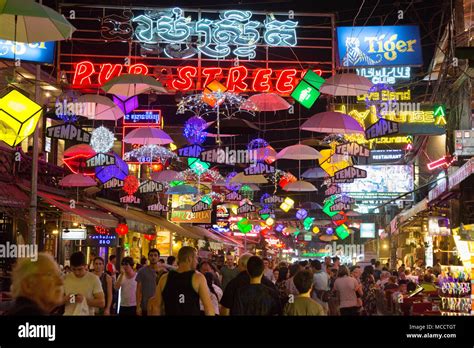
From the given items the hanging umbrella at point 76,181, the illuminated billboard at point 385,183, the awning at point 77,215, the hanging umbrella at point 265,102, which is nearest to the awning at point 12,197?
the awning at point 77,215

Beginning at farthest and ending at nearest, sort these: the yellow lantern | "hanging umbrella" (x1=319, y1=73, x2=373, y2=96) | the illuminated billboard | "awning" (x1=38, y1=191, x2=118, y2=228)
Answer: the illuminated billboard < "awning" (x1=38, y1=191, x2=118, y2=228) < "hanging umbrella" (x1=319, y1=73, x2=373, y2=96) < the yellow lantern

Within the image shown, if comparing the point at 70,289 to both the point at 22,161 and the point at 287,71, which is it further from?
the point at 287,71

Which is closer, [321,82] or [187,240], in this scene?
[321,82]

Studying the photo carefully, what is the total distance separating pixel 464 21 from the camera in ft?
81.6

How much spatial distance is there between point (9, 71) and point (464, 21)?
14333mm

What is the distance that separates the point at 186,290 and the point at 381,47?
1815 cm

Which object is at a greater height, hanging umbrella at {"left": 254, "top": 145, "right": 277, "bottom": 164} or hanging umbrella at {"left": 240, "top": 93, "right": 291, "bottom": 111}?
hanging umbrella at {"left": 240, "top": 93, "right": 291, "bottom": 111}

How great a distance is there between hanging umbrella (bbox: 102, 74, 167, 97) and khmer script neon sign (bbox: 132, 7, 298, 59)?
5979 mm

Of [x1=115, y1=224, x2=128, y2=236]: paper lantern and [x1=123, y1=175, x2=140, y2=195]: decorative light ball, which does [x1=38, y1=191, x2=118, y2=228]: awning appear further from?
[x1=123, y1=175, x2=140, y2=195]: decorative light ball

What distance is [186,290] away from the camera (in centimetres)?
926

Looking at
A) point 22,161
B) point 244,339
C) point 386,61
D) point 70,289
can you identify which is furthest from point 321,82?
point 244,339

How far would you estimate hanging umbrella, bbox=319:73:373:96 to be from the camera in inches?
825

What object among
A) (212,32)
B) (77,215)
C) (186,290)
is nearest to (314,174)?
(212,32)

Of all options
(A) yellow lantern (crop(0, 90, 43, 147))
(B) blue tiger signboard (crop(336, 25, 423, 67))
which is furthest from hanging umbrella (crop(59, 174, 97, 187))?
(A) yellow lantern (crop(0, 90, 43, 147))
